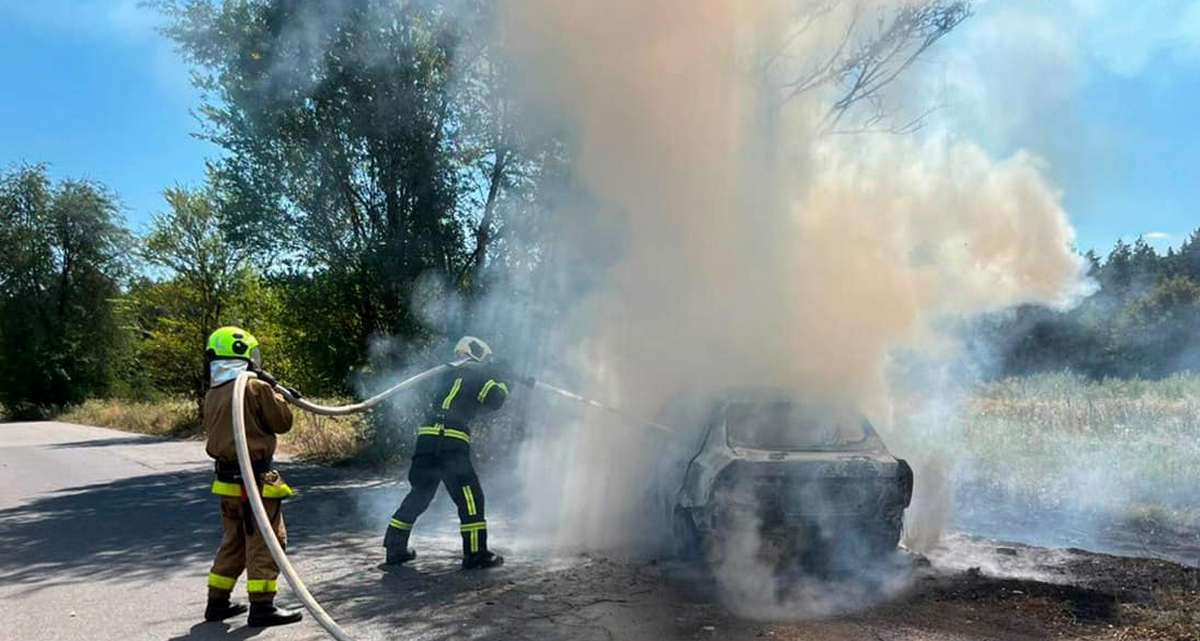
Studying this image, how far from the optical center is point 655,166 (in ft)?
28.2

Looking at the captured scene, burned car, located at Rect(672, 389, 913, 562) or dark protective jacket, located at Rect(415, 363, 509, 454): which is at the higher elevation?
dark protective jacket, located at Rect(415, 363, 509, 454)

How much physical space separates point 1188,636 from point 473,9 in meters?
9.74

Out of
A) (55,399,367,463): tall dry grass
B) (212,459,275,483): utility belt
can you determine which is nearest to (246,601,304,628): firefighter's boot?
(212,459,275,483): utility belt

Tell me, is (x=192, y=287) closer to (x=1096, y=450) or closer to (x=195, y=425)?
(x=195, y=425)

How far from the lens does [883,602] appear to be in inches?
202

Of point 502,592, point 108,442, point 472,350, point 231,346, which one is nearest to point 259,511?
point 231,346

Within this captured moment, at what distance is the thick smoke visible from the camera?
747cm

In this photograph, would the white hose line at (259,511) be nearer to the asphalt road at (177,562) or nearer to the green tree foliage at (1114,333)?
the asphalt road at (177,562)

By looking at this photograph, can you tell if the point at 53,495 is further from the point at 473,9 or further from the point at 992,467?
the point at 992,467

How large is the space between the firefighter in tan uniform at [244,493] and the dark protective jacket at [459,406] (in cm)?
145

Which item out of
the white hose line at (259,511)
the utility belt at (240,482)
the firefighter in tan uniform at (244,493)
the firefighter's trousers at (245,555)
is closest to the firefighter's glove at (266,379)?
the firefighter in tan uniform at (244,493)

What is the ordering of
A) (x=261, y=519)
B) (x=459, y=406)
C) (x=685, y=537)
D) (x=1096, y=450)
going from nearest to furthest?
(x=261, y=519) → (x=685, y=537) → (x=459, y=406) → (x=1096, y=450)

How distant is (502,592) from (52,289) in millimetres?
42476

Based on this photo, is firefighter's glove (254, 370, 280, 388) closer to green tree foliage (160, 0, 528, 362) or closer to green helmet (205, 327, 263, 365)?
green helmet (205, 327, 263, 365)
